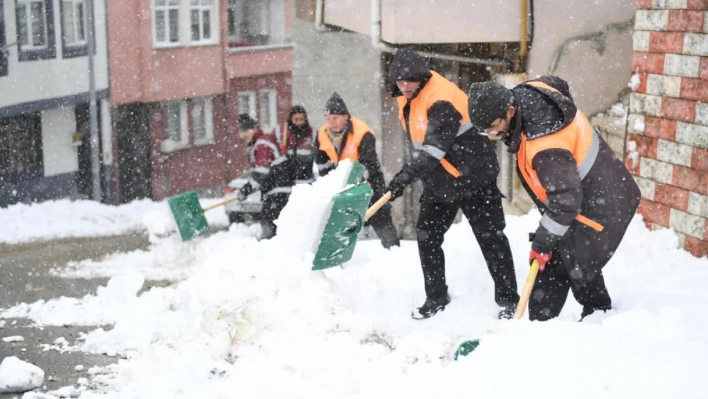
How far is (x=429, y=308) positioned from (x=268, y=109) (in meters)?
21.2

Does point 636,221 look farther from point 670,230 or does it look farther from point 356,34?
point 356,34

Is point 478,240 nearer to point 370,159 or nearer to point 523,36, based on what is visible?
point 370,159

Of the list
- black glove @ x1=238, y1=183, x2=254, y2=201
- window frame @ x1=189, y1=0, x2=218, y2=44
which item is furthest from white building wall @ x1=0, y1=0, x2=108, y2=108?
black glove @ x1=238, y1=183, x2=254, y2=201

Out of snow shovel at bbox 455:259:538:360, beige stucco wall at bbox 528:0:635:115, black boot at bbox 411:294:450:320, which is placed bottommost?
black boot at bbox 411:294:450:320

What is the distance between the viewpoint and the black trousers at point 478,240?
5641 mm

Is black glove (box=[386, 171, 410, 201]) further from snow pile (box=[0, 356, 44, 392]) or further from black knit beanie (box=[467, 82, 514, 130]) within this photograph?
snow pile (box=[0, 356, 44, 392])

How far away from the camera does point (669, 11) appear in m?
6.58

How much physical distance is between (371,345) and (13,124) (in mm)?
16199

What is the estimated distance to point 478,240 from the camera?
5.72 meters

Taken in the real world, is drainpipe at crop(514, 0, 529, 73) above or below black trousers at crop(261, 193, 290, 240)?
above

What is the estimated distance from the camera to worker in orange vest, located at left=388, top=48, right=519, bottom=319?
214 inches

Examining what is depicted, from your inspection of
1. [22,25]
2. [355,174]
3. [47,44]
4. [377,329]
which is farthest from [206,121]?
[377,329]

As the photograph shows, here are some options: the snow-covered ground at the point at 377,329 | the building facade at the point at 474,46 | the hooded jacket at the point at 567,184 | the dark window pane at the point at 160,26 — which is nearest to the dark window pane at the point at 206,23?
the dark window pane at the point at 160,26

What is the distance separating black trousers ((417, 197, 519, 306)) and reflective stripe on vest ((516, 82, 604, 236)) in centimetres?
99
